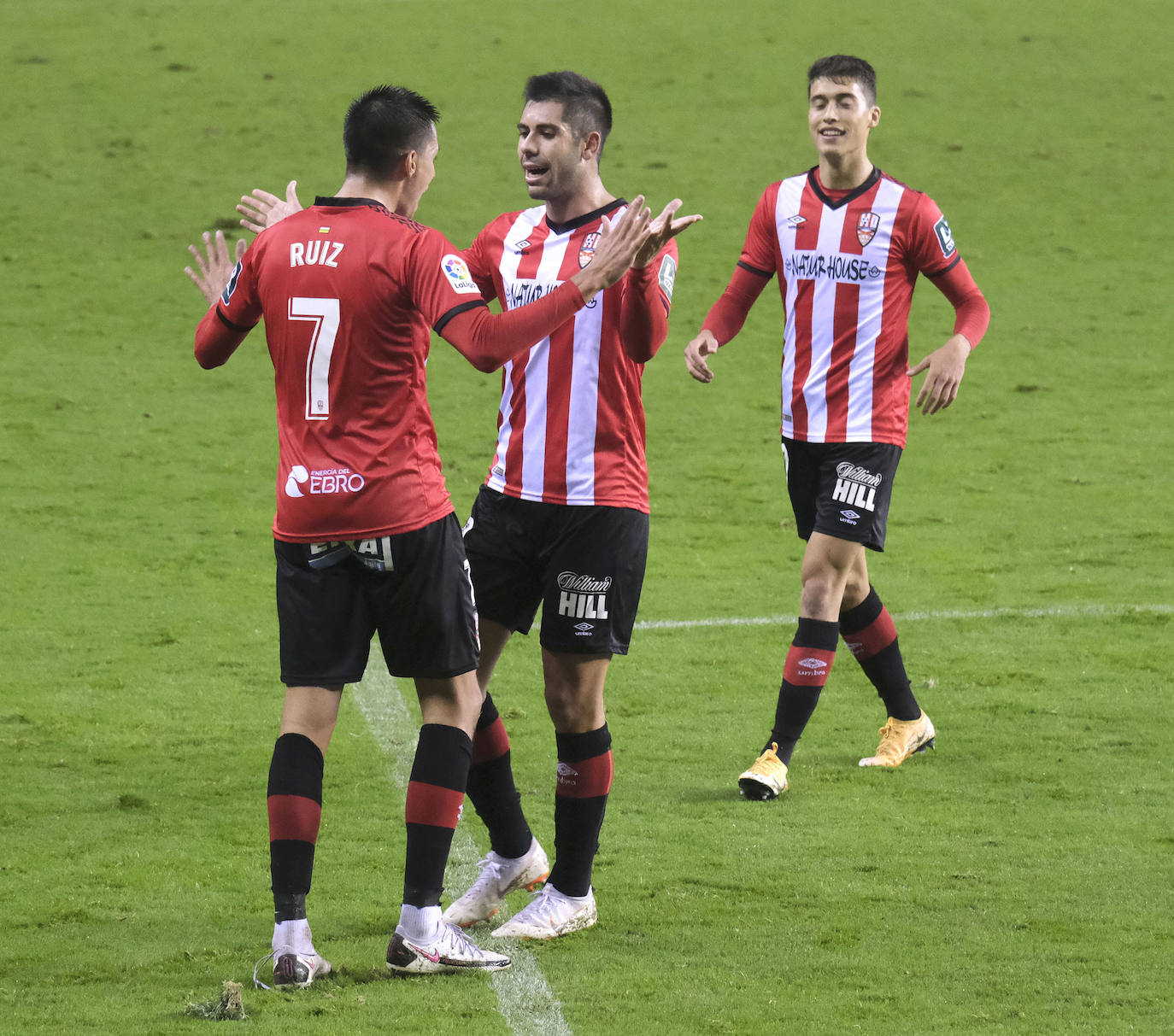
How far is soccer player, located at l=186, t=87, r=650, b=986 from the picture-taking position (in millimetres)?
3602

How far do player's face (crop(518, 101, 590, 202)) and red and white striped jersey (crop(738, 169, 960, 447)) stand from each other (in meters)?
1.65

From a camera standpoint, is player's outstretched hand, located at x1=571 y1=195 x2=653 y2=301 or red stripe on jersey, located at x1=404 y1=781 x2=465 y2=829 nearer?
player's outstretched hand, located at x1=571 y1=195 x2=653 y2=301

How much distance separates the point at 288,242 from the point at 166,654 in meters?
3.82

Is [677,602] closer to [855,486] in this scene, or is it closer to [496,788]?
[855,486]

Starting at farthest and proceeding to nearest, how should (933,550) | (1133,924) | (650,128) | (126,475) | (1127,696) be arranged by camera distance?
(650,128), (126,475), (933,550), (1127,696), (1133,924)

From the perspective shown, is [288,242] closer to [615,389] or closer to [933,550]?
[615,389]

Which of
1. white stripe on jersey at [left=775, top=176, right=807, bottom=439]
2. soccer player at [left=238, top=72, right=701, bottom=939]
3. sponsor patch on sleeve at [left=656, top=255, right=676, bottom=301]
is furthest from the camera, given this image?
white stripe on jersey at [left=775, top=176, right=807, bottom=439]

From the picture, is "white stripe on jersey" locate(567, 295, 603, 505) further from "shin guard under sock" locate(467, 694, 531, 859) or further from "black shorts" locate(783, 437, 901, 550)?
"black shorts" locate(783, 437, 901, 550)

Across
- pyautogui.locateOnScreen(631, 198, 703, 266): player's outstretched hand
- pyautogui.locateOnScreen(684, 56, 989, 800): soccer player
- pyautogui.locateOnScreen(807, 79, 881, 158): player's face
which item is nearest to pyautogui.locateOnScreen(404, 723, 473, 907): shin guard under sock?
pyautogui.locateOnScreen(631, 198, 703, 266): player's outstretched hand

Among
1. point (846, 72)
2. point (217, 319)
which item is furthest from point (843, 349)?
point (217, 319)

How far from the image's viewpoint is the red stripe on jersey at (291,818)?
12.1 feet

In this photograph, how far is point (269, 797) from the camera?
372cm

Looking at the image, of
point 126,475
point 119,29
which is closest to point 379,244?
point 126,475

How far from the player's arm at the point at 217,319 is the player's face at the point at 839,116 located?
230 cm
